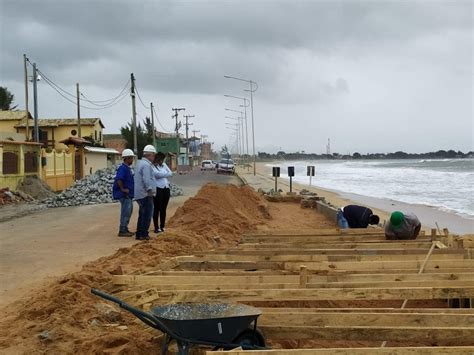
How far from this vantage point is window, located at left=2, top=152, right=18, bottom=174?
20.0 meters

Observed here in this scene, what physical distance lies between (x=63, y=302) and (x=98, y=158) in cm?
3141

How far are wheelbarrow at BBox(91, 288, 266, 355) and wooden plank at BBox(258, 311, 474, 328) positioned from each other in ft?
1.03

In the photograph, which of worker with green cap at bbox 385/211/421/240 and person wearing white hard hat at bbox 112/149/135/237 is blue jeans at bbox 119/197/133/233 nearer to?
person wearing white hard hat at bbox 112/149/135/237

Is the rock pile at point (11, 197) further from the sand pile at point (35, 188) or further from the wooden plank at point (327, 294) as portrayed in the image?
the wooden plank at point (327, 294)

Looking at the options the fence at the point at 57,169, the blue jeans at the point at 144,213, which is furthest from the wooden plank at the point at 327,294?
the fence at the point at 57,169

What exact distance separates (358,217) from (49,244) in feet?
19.7

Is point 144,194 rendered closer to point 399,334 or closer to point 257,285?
point 257,285

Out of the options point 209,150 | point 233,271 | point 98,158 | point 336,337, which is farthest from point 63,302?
point 209,150

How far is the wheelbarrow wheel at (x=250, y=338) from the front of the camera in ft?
11.9

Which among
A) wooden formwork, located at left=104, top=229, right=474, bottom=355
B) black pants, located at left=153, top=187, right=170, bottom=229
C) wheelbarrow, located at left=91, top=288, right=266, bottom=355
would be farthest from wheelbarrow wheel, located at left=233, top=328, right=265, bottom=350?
black pants, located at left=153, top=187, right=170, bottom=229

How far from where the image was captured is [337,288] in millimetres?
4762

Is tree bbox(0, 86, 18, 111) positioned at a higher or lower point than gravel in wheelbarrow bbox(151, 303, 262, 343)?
higher

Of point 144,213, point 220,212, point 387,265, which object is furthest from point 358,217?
point 387,265

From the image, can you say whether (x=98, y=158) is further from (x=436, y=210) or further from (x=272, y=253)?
(x=272, y=253)
